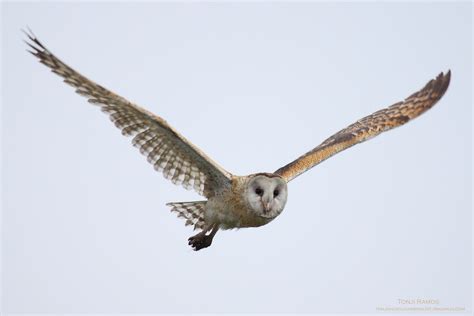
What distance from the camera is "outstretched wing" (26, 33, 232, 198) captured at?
32.3 ft

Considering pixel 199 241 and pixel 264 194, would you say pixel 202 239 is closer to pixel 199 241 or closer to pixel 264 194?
pixel 199 241

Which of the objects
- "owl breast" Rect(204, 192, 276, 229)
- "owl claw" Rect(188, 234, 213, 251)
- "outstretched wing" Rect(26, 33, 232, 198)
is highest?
"outstretched wing" Rect(26, 33, 232, 198)

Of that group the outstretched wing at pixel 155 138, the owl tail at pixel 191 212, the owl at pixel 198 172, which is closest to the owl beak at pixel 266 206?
the owl at pixel 198 172

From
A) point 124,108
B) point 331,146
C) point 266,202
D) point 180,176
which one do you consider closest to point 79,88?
point 124,108

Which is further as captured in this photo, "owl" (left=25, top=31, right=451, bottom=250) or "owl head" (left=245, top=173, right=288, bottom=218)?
"owl head" (left=245, top=173, right=288, bottom=218)

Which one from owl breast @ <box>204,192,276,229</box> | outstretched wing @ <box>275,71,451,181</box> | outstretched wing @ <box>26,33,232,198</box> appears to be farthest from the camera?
outstretched wing @ <box>275,71,451,181</box>

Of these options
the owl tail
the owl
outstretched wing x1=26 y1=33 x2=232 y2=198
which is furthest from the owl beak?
the owl tail

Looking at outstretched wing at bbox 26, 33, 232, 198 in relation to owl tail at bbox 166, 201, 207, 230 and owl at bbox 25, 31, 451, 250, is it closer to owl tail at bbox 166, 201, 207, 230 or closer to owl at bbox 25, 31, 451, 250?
owl at bbox 25, 31, 451, 250

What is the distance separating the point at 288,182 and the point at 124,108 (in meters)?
2.38

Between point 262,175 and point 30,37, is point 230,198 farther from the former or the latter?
point 30,37

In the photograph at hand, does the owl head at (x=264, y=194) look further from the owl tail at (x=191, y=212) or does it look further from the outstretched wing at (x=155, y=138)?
the owl tail at (x=191, y=212)

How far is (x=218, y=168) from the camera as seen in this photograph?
10.7 meters

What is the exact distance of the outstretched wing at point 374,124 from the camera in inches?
450

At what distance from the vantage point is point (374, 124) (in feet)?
42.1
